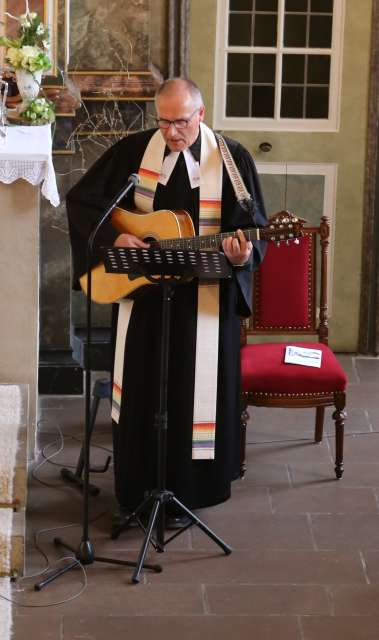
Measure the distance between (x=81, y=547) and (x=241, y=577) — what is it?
26.7 inches

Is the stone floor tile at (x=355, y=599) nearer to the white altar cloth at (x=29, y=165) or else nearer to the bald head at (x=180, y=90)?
the bald head at (x=180, y=90)

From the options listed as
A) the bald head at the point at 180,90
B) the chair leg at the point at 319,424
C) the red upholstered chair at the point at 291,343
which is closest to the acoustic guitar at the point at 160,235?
the bald head at the point at 180,90

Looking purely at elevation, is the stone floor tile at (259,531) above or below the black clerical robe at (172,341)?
below

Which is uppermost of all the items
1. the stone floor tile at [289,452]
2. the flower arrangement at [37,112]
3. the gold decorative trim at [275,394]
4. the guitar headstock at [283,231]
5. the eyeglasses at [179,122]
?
the flower arrangement at [37,112]

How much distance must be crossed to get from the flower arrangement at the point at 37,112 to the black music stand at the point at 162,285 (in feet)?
4.76

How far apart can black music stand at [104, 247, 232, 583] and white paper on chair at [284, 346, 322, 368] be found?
3.02ft

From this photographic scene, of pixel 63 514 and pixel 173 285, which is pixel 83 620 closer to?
pixel 63 514

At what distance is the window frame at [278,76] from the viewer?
7.73m

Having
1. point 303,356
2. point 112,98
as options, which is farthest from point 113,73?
point 303,356

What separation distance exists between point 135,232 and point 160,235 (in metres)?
0.16

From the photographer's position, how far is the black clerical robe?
5.38 meters

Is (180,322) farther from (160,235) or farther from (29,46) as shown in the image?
(29,46)

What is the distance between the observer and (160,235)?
5.19m

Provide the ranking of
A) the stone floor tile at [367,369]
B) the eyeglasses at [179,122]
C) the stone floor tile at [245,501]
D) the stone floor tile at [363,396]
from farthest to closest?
the stone floor tile at [367,369], the stone floor tile at [363,396], the stone floor tile at [245,501], the eyeglasses at [179,122]
